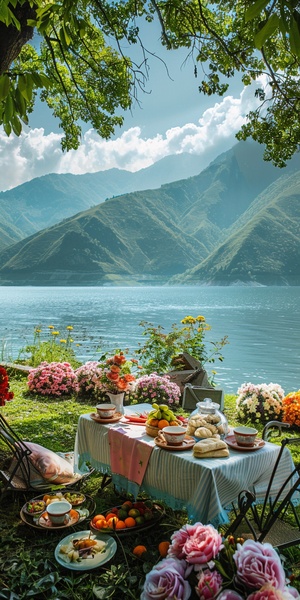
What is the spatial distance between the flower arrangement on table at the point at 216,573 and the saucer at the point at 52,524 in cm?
233

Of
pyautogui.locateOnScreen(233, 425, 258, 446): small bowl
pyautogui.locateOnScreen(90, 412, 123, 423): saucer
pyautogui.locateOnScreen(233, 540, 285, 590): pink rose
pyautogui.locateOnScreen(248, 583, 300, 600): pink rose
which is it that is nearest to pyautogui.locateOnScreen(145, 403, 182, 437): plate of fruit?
pyautogui.locateOnScreen(90, 412, 123, 423): saucer

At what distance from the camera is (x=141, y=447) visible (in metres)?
3.88

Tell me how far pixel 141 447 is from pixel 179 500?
523 mm

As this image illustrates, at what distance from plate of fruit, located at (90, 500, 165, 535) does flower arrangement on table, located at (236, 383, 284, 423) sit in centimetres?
388

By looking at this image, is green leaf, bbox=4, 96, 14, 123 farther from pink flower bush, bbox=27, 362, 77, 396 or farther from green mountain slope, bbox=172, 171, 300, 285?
green mountain slope, bbox=172, 171, 300, 285

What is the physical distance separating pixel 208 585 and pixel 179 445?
2.03 m

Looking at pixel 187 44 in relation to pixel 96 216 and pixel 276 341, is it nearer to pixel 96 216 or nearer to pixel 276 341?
pixel 276 341

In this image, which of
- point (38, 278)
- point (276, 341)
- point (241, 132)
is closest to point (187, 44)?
point (241, 132)

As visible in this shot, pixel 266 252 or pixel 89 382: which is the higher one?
pixel 266 252

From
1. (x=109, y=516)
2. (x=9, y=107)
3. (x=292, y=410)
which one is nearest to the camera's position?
(x=9, y=107)

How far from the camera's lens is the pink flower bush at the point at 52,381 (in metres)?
9.46

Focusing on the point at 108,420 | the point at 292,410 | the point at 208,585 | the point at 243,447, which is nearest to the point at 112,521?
the point at 108,420

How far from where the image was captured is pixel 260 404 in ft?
25.8

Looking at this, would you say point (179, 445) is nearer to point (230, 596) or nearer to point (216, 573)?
point (216, 573)
